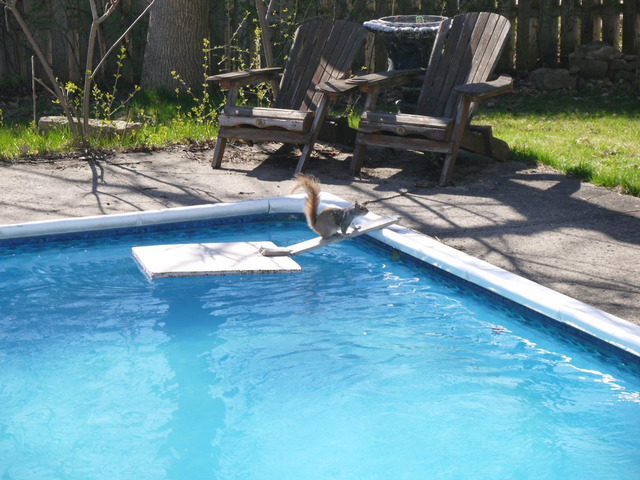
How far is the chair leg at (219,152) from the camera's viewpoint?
262 inches

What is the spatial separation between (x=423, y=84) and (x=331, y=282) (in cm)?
266

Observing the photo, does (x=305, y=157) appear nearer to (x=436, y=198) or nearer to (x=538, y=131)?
(x=436, y=198)

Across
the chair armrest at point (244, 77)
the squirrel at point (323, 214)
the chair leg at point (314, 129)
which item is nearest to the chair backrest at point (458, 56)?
the chair leg at point (314, 129)

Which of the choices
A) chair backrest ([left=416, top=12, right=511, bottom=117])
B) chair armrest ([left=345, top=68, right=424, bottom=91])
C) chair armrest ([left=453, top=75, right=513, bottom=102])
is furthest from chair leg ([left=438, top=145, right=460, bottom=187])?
chair armrest ([left=345, top=68, right=424, bottom=91])

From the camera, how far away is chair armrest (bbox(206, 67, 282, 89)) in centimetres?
669

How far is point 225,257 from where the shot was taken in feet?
15.8

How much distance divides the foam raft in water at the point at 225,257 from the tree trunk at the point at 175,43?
16.2 ft

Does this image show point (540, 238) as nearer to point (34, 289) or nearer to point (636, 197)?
point (636, 197)

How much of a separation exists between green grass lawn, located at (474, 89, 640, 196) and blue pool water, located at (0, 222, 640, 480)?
2.17 meters

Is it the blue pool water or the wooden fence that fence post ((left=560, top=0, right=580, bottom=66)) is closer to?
the wooden fence

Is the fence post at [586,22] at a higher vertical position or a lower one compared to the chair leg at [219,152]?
higher

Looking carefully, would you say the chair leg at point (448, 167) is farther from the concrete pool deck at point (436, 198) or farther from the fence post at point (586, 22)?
the fence post at point (586, 22)

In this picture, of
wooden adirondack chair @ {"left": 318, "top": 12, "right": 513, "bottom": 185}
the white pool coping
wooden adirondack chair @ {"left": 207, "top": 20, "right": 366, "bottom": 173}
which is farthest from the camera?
wooden adirondack chair @ {"left": 207, "top": 20, "right": 366, "bottom": 173}

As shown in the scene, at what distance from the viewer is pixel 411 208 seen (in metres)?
5.62
